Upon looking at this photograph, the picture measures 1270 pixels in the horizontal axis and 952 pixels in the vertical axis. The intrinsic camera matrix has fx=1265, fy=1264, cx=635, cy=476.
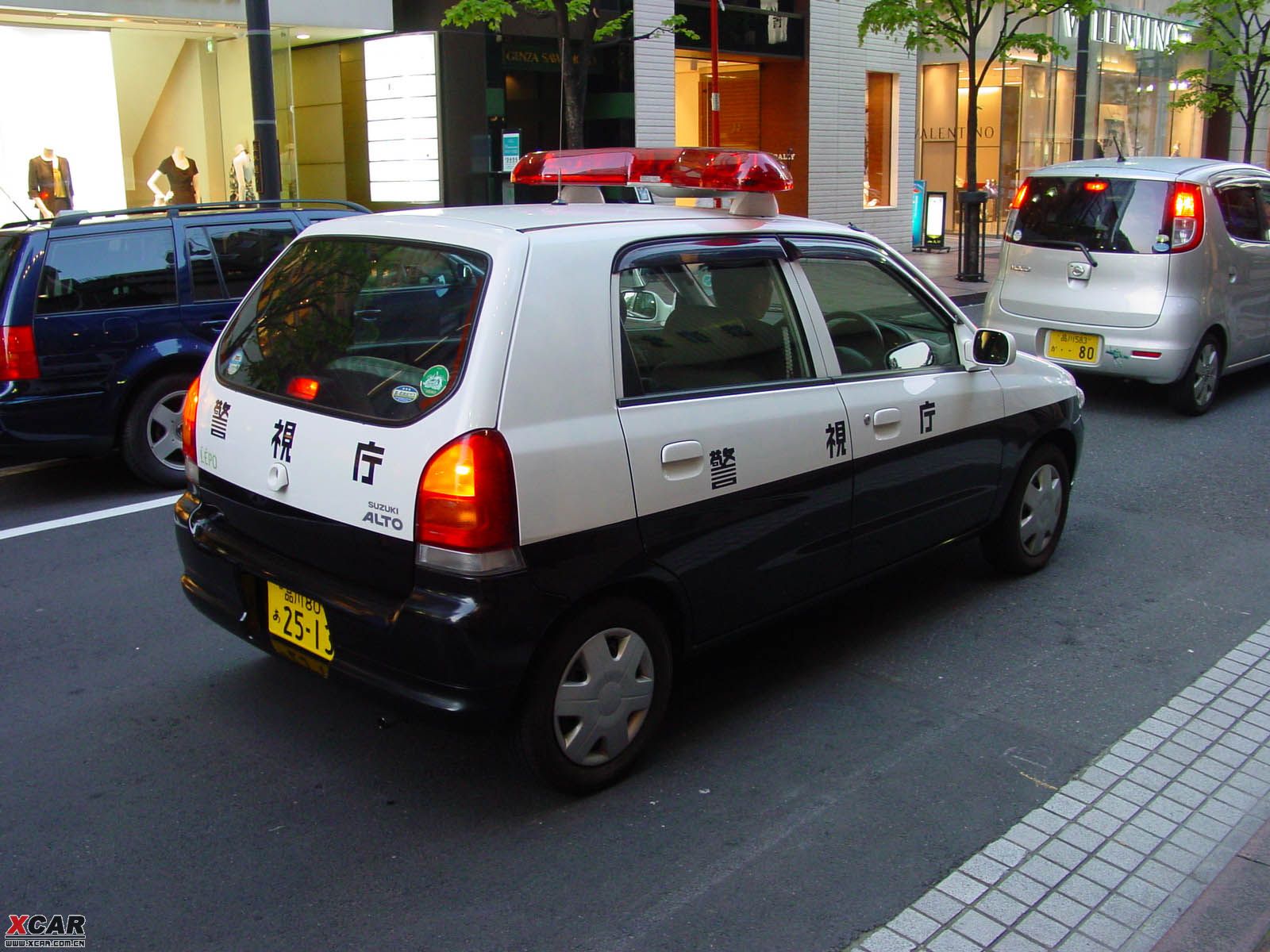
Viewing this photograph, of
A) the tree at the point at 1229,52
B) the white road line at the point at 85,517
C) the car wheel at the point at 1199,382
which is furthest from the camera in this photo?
the tree at the point at 1229,52

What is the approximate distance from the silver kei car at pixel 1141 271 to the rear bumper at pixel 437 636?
698cm

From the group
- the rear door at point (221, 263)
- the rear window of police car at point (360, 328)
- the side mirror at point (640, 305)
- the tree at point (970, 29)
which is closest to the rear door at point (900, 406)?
the side mirror at point (640, 305)

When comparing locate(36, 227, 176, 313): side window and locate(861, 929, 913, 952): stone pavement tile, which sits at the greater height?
locate(36, 227, 176, 313): side window

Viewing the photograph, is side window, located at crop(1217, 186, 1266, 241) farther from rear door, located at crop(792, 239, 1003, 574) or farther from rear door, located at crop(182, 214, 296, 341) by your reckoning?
rear door, located at crop(182, 214, 296, 341)

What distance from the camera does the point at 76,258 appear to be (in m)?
7.14

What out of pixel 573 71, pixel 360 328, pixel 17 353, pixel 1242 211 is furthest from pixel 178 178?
pixel 360 328

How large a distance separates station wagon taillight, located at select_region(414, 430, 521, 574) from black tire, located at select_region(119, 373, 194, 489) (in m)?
4.47

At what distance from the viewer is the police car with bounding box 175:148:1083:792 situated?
3.50 meters

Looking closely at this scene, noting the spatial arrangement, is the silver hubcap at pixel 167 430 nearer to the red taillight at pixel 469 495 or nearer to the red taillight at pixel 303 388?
the red taillight at pixel 303 388

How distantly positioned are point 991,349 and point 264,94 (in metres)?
6.97

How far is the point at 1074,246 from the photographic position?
9.43m

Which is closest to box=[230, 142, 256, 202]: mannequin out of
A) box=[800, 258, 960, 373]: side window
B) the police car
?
the police car

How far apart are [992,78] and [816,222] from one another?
24485mm

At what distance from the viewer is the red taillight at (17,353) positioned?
6859 millimetres
